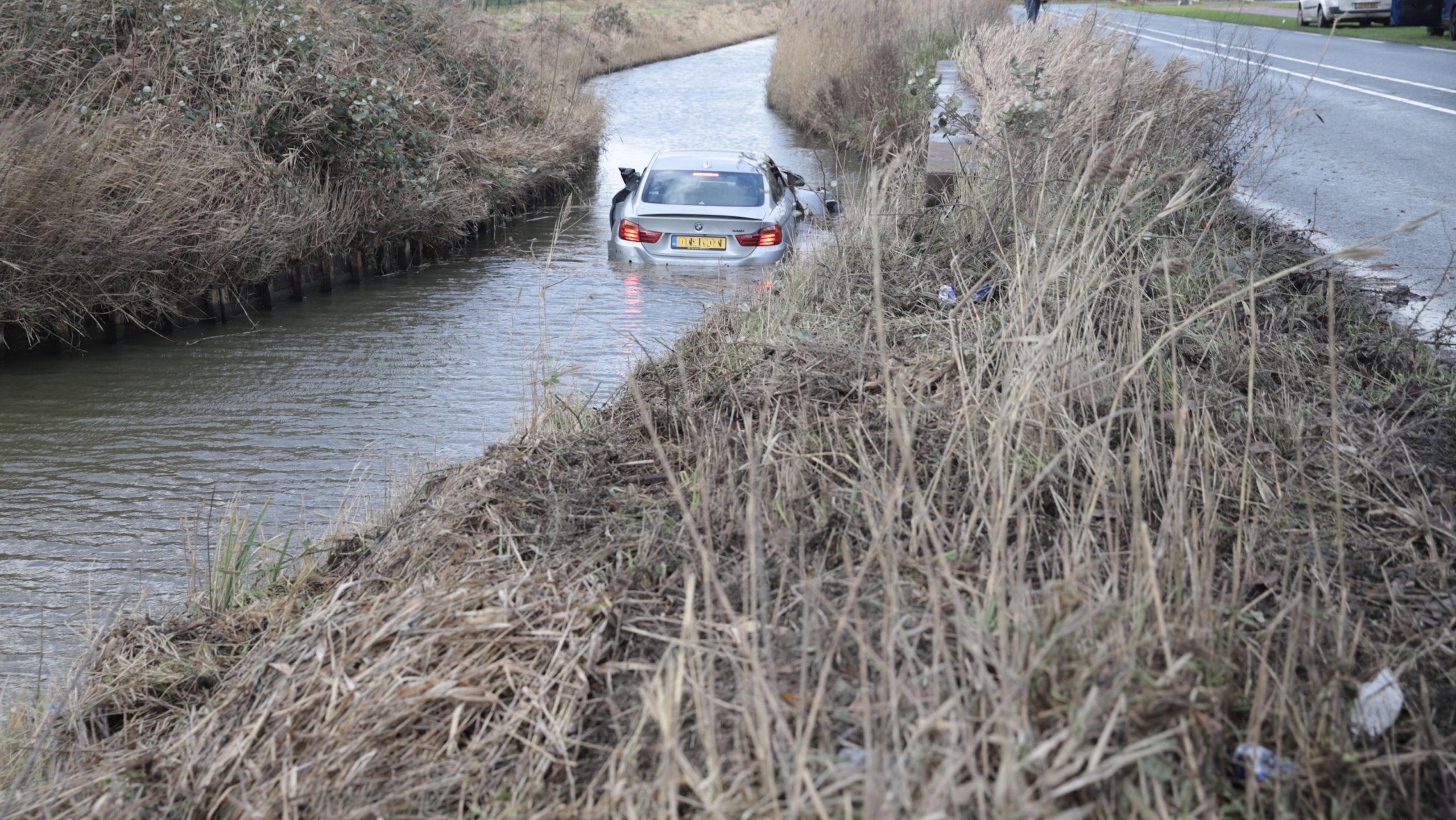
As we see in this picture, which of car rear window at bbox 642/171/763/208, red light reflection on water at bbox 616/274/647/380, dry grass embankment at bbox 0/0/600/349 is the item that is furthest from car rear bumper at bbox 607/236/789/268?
dry grass embankment at bbox 0/0/600/349

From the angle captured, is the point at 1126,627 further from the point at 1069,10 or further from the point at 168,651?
the point at 1069,10

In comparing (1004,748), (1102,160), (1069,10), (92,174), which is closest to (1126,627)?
(1004,748)

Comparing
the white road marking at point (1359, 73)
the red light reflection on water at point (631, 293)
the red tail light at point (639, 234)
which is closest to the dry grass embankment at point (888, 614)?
the red light reflection on water at point (631, 293)

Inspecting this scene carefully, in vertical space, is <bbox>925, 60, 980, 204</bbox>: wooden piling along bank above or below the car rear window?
above

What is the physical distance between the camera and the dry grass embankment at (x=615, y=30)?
25.0 metres

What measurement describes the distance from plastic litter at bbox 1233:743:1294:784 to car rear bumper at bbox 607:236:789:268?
357 inches

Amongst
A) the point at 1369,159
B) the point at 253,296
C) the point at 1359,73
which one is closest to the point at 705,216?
the point at 253,296

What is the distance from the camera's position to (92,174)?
952cm

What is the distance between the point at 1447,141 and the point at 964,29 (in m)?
14.1

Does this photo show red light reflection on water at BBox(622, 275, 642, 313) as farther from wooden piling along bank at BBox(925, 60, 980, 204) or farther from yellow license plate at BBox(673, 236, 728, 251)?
wooden piling along bank at BBox(925, 60, 980, 204)

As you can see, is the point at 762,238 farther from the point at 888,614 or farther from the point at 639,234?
the point at 888,614

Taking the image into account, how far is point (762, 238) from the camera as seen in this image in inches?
435

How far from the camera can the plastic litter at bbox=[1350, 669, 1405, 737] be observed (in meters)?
2.23

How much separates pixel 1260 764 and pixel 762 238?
30.5 feet
